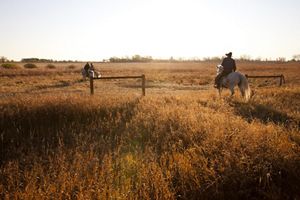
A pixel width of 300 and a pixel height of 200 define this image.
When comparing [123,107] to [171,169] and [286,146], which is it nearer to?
[171,169]

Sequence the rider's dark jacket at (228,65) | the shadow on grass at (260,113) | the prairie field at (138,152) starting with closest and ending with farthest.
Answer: the prairie field at (138,152)
the shadow on grass at (260,113)
the rider's dark jacket at (228,65)

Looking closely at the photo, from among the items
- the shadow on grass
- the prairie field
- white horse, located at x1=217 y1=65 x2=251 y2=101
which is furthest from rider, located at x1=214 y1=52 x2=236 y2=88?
the prairie field

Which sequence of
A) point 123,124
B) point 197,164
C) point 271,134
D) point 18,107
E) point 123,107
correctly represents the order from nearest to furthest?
point 197,164, point 271,134, point 123,124, point 18,107, point 123,107

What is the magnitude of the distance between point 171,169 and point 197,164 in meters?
0.49

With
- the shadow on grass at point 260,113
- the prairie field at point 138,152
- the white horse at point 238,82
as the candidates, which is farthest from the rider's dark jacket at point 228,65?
the prairie field at point 138,152

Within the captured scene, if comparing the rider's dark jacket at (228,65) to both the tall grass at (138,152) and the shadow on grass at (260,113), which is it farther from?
the tall grass at (138,152)

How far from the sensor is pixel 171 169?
5.32 metres

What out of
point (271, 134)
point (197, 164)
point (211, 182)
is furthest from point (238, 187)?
point (271, 134)

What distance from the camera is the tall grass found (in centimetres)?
466

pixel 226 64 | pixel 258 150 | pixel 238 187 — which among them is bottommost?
pixel 238 187

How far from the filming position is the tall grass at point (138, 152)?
4656 millimetres

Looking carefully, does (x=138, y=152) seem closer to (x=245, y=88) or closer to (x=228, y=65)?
(x=245, y=88)

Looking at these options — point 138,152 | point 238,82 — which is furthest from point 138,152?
point 238,82

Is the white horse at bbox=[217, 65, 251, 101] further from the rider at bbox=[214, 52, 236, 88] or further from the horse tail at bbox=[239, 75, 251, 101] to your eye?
the rider at bbox=[214, 52, 236, 88]
